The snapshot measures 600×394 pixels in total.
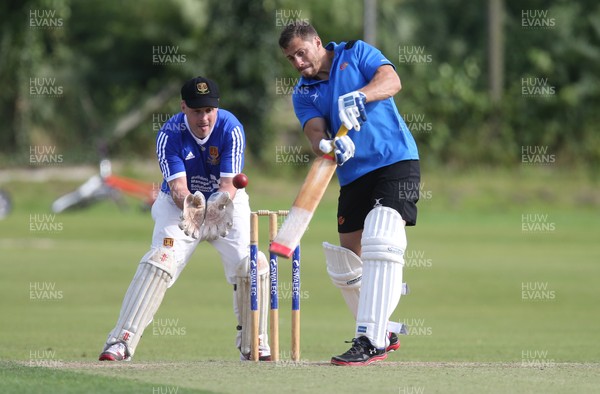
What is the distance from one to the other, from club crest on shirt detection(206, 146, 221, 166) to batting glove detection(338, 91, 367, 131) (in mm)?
1094

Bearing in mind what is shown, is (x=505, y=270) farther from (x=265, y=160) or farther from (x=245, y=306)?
(x=265, y=160)

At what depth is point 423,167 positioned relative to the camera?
29062 millimetres

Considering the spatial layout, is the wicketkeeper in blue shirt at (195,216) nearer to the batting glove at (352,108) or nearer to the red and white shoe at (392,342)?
the red and white shoe at (392,342)

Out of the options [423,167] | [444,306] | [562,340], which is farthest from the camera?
[423,167]

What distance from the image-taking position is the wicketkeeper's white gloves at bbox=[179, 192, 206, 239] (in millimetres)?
7000

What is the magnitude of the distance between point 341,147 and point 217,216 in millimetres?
1051

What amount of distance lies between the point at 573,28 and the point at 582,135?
4.49 metres

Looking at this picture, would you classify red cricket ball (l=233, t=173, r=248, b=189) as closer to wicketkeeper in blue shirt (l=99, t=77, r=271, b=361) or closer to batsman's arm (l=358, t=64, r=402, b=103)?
wicketkeeper in blue shirt (l=99, t=77, r=271, b=361)

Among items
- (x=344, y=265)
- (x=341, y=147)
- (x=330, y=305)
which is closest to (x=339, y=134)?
(x=341, y=147)

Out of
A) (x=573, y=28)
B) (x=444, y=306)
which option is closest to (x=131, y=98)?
(x=573, y=28)

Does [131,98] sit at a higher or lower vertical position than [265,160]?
higher

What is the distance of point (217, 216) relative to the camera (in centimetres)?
712

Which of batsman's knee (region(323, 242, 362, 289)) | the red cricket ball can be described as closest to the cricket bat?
the red cricket ball

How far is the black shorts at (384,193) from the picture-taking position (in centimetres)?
669
